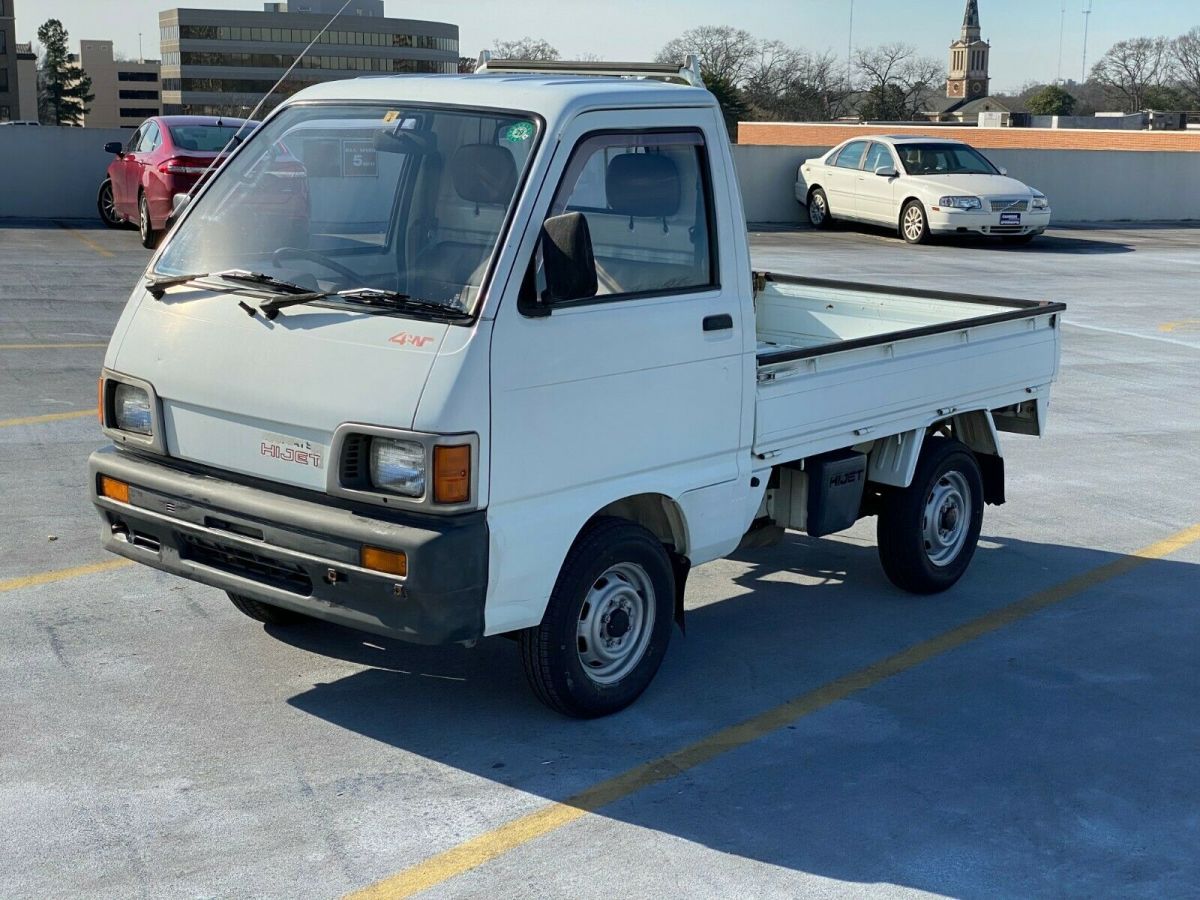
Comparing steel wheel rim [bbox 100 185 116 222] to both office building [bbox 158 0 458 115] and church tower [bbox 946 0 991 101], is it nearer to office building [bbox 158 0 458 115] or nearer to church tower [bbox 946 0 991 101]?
office building [bbox 158 0 458 115]

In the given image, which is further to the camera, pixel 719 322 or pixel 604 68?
Answer: pixel 604 68

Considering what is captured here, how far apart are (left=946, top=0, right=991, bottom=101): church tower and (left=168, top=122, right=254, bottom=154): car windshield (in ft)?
545

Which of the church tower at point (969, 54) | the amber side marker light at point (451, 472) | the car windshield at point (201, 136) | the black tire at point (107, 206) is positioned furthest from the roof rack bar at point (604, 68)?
the church tower at point (969, 54)

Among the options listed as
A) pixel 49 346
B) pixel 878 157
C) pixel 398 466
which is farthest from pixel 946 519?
pixel 878 157

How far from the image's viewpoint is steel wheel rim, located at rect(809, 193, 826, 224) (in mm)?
26062

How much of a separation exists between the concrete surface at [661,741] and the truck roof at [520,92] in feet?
7.00

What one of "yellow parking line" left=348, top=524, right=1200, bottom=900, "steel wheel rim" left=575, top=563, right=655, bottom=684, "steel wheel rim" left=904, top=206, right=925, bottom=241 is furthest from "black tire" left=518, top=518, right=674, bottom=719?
"steel wheel rim" left=904, top=206, right=925, bottom=241

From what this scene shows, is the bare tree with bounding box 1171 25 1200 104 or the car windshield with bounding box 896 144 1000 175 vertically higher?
the bare tree with bounding box 1171 25 1200 104

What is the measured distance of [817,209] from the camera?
86.0ft

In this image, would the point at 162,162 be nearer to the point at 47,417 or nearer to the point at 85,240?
the point at 85,240

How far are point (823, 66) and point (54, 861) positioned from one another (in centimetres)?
9176

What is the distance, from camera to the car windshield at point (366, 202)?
4875 millimetres

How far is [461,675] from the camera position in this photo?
223 inches

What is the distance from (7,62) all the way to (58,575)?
385 feet
